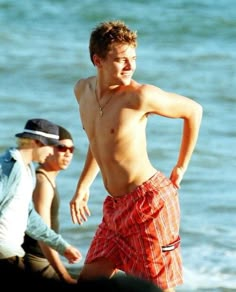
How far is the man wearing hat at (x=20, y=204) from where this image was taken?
414cm

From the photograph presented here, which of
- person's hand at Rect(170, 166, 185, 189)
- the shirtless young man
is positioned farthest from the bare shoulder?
person's hand at Rect(170, 166, 185, 189)

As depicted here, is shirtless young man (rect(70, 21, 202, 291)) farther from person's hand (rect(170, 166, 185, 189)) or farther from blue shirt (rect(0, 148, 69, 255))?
blue shirt (rect(0, 148, 69, 255))

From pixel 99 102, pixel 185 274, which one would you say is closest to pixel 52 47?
pixel 185 274

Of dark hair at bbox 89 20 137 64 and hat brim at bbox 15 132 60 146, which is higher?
dark hair at bbox 89 20 137 64

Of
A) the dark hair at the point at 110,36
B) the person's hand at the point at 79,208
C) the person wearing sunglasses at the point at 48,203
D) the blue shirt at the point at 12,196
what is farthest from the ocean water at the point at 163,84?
the dark hair at the point at 110,36

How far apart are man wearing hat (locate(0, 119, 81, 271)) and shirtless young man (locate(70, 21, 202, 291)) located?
0.86 feet

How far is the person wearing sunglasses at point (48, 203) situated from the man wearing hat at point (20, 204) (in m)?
0.26

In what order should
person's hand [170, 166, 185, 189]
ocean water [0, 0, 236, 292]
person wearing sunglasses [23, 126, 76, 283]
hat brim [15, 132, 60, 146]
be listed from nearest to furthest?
person's hand [170, 166, 185, 189] < hat brim [15, 132, 60, 146] < person wearing sunglasses [23, 126, 76, 283] < ocean water [0, 0, 236, 292]

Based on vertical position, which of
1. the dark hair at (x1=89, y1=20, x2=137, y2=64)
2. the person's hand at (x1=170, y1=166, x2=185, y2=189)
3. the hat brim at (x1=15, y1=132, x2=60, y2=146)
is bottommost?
the person's hand at (x1=170, y1=166, x2=185, y2=189)

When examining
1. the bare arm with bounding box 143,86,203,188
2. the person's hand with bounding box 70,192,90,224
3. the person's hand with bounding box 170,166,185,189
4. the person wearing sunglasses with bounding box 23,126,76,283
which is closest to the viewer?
the bare arm with bounding box 143,86,203,188

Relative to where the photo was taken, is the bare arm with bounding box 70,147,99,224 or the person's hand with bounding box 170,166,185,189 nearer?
the person's hand with bounding box 170,166,185,189

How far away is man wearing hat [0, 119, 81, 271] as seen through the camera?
13.6 ft

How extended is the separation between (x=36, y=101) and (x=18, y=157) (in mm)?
7239

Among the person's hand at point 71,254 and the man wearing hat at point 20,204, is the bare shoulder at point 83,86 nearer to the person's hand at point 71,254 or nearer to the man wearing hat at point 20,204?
the man wearing hat at point 20,204
